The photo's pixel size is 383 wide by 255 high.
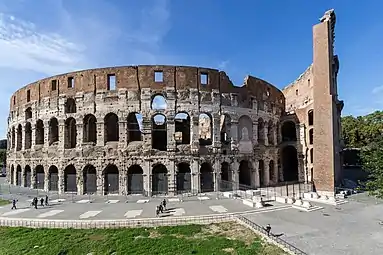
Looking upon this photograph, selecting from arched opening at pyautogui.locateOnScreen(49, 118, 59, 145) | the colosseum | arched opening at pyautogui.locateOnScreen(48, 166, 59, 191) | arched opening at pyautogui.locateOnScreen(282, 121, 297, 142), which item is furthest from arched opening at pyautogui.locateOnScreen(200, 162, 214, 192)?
arched opening at pyautogui.locateOnScreen(282, 121, 297, 142)

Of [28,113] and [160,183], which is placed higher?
[28,113]

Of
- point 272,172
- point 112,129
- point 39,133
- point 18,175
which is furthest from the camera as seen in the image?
point 18,175

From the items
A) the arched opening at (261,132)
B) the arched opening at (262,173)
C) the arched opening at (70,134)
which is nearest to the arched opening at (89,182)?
the arched opening at (70,134)

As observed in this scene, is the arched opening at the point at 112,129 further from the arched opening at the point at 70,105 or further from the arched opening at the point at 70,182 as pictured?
the arched opening at the point at 70,182

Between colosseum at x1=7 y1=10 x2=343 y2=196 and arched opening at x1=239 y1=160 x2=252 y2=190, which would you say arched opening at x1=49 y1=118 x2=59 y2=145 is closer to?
colosseum at x1=7 y1=10 x2=343 y2=196

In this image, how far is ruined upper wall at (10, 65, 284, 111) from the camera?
2795 centimetres

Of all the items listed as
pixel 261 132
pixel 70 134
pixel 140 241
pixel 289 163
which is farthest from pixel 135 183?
pixel 289 163

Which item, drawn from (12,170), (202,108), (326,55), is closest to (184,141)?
(202,108)

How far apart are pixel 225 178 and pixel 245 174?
3.37m

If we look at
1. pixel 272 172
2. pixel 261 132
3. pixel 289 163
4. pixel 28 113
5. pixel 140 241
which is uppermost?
pixel 28 113

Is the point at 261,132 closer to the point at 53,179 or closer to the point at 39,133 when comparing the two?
the point at 53,179

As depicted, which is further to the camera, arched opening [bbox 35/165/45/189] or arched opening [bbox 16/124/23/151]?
arched opening [bbox 16/124/23/151]

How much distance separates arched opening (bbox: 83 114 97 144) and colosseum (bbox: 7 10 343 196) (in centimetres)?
10

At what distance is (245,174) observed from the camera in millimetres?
32625
